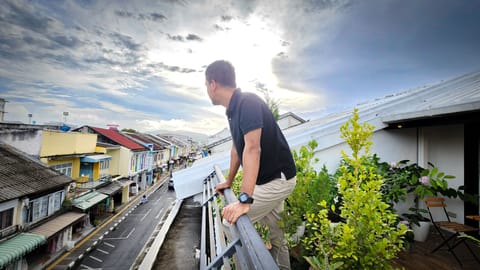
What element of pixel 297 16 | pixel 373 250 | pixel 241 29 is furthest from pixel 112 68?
pixel 373 250

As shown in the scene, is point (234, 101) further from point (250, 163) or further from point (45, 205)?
point (45, 205)

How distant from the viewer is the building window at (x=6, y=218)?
857 cm

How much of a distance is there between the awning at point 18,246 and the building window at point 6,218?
653 millimetres

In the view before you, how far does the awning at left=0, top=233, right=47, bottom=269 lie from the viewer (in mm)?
7985

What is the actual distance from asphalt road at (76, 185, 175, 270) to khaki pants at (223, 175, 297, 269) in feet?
25.7

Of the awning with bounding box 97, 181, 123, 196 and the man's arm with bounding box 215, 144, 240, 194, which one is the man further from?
the awning with bounding box 97, 181, 123, 196

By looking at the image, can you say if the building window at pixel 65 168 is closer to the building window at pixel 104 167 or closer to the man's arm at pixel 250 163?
the building window at pixel 104 167

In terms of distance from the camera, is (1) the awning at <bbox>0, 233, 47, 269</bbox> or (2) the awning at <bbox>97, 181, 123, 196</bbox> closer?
(1) the awning at <bbox>0, 233, 47, 269</bbox>

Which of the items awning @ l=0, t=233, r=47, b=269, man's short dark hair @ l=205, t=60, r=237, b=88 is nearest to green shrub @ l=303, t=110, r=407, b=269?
man's short dark hair @ l=205, t=60, r=237, b=88

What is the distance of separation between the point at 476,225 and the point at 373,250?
3.81m

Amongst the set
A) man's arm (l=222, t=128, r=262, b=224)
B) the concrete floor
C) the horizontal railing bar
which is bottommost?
the concrete floor

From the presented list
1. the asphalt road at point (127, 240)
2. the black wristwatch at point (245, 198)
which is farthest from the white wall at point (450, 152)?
the asphalt road at point (127, 240)

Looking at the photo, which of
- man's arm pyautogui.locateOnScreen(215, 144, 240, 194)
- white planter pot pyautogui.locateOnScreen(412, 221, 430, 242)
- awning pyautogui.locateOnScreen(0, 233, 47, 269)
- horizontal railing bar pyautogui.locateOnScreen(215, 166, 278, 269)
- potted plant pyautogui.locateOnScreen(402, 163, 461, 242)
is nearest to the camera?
horizontal railing bar pyautogui.locateOnScreen(215, 166, 278, 269)

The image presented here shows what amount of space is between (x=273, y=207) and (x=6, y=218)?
12.7 meters
